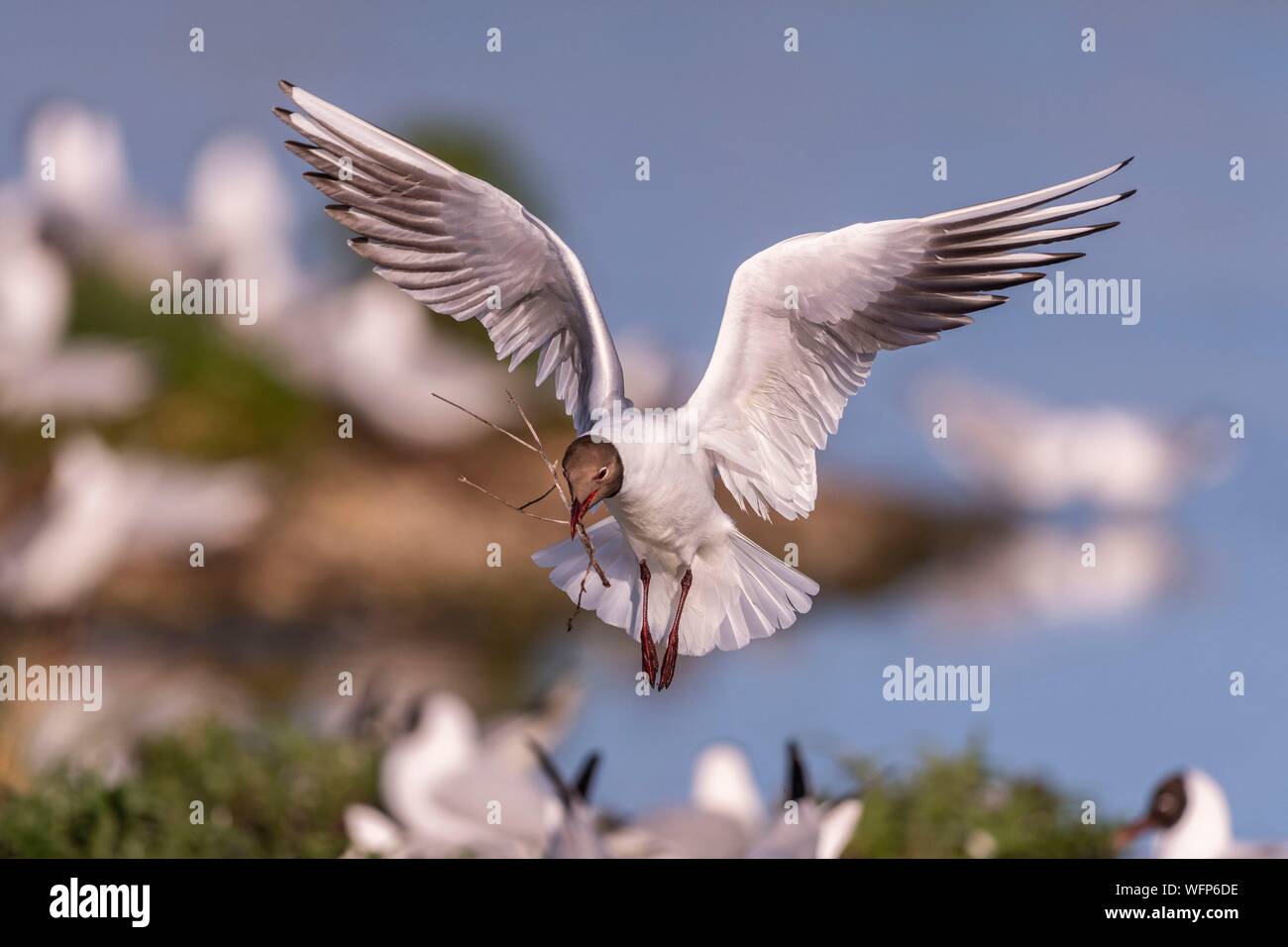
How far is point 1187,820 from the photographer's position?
3.65 metres

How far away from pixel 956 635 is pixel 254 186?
14.4 feet

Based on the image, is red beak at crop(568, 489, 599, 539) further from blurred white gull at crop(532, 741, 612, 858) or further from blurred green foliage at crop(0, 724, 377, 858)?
blurred green foliage at crop(0, 724, 377, 858)

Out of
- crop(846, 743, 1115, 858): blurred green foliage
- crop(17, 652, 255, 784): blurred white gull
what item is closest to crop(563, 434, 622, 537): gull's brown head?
crop(846, 743, 1115, 858): blurred green foliage

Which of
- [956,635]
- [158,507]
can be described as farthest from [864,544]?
[158,507]

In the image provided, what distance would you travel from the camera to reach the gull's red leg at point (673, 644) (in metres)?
2.53

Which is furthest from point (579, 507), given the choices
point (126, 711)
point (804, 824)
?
point (126, 711)

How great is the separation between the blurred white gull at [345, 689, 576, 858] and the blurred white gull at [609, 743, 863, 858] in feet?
0.68

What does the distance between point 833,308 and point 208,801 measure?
1810mm

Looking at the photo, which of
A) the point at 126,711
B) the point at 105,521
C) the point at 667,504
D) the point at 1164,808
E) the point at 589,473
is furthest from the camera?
the point at 105,521

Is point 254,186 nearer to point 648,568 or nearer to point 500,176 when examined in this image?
point 500,176

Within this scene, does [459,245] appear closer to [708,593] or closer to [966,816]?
[708,593]

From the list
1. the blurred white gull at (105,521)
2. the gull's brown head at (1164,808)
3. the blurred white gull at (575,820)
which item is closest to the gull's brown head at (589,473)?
the blurred white gull at (575,820)

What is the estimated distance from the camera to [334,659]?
231 inches

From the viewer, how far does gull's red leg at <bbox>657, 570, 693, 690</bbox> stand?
253 cm
